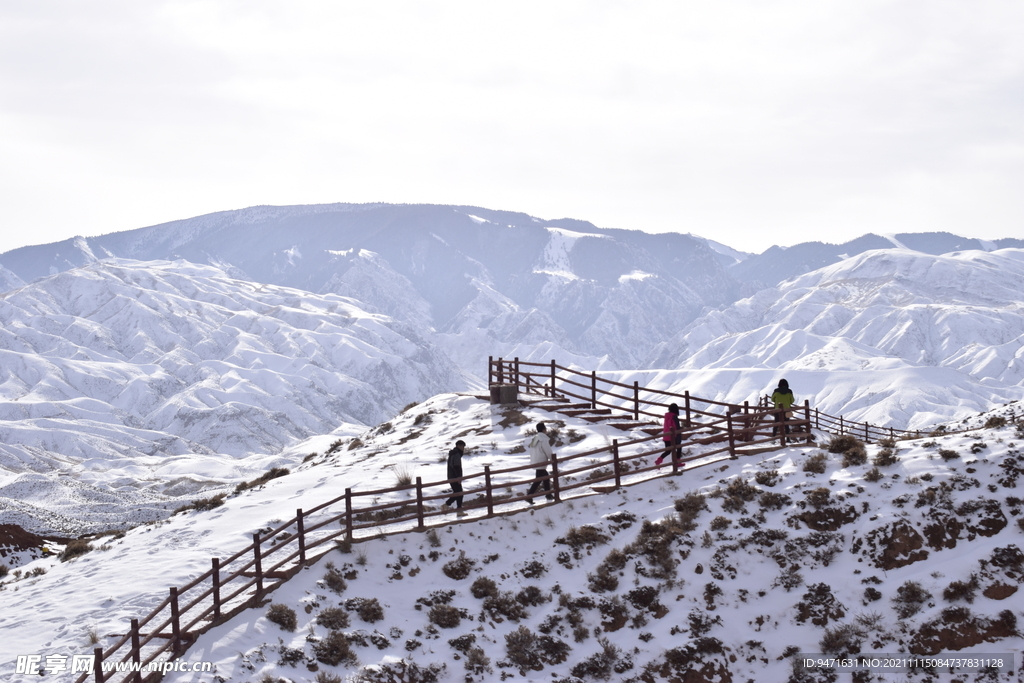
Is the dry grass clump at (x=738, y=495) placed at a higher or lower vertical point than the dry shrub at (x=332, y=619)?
higher

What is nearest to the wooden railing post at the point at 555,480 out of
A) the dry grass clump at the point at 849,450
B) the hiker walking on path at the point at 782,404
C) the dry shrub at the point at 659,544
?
the dry shrub at the point at 659,544

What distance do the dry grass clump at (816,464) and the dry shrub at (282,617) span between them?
11.8 m

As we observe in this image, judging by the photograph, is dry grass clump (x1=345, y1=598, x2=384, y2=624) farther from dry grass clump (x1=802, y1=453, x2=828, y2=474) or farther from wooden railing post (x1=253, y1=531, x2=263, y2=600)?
dry grass clump (x1=802, y1=453, x2=828, y2=474)

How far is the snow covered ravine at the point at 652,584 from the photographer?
13.5 meters

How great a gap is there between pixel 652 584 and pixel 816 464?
5.32m

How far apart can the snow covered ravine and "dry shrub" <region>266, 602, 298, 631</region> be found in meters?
0.06

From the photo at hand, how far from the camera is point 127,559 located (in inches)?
718

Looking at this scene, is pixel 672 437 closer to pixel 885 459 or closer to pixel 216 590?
pixel 885 459

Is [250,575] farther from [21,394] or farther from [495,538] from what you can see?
[21,394]

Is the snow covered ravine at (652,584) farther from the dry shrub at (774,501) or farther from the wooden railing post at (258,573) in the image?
the wooden railing post at (258,573)

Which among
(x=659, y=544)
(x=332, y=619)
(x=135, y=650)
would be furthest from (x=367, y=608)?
(x=659, y=544)

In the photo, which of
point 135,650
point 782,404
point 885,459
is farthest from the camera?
point 782,404

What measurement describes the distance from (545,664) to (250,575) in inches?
232

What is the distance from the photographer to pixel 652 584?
1557cm
